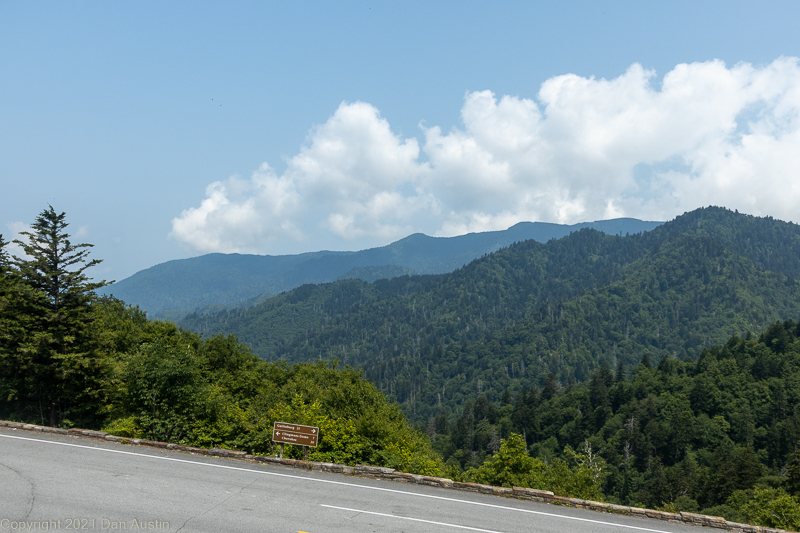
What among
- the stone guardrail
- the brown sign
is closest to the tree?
the stone guardrail

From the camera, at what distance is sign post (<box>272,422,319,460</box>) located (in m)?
15.7

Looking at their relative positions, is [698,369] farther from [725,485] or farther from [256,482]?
[256,482]

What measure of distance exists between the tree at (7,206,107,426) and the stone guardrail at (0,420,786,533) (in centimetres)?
784

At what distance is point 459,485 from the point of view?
14.7m

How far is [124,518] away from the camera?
10375 millimetres

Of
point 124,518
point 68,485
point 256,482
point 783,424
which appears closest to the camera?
point 124,518

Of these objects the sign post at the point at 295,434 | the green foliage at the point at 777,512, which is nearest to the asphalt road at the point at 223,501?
the sign post at the point at 295,434

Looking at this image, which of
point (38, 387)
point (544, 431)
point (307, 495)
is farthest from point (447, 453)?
point (307, 495)

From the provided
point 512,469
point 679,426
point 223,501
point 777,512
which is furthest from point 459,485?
point 679,426

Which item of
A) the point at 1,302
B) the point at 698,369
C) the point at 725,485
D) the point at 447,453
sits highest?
the point at 1,302

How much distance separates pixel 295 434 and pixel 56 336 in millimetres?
18551

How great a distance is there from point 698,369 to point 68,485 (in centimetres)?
15191

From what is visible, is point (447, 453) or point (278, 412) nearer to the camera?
point (278, 412)

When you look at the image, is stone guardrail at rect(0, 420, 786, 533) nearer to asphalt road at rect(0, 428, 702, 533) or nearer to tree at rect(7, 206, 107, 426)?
asphalt road at rect(0, 428, 702, 533)
